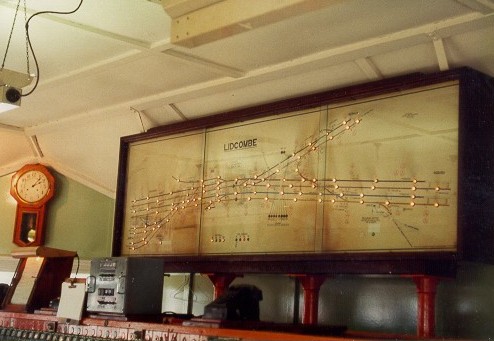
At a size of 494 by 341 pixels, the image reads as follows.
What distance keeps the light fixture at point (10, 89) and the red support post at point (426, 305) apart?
6.93 feet

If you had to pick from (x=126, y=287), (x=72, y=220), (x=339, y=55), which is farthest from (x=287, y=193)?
(x=72, y=220)

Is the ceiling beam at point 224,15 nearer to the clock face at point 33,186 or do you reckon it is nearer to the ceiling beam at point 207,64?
the ceiling beam at point 207,64

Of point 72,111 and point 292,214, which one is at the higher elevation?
point 72,111

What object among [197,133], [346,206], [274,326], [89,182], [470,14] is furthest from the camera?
[89,182]

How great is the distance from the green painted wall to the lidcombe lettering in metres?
2.01

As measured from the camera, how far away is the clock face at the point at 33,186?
636 cm

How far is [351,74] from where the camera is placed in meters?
3.98

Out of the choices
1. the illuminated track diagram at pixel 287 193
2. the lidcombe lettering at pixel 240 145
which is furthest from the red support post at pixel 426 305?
the lidcombe lettering at pixel 240 145

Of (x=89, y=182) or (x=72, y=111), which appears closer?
(x=72, y=111)

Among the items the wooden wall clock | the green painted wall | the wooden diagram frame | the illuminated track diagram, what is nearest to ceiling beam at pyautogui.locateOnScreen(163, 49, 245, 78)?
the wooden diagram frame

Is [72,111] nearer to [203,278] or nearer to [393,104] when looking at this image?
[203,278]

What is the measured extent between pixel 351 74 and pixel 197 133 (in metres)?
1.28

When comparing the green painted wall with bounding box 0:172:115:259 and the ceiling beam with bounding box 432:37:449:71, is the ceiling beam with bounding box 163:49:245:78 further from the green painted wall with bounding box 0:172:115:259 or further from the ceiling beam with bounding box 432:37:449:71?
the green painted wall with bounding box 0:172:115:259

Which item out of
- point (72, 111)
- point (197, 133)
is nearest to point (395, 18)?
point (197, 133)
